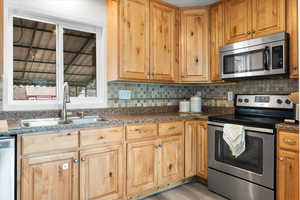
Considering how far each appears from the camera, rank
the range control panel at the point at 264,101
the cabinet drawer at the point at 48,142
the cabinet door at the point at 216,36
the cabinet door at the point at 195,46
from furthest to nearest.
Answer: the cabinet door at the point at 195,46
the cabinet door at the point at 216,36
the range control panel at the point at 264,101
the cabinet drawer at the point at 48,142

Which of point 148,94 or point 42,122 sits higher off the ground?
point 148,94

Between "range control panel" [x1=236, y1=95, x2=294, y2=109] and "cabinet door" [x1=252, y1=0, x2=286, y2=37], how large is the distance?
698 mm

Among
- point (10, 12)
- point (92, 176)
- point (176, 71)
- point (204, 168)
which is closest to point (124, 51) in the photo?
point (176, 71)

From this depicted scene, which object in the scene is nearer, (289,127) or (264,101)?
(289,127)

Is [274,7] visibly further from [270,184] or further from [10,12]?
[10,12]

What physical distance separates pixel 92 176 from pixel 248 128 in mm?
1529

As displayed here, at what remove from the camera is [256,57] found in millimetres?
2131

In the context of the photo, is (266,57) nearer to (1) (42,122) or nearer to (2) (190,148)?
(2) (190,148)

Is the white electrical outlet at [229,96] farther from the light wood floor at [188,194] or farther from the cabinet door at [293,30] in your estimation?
the light wood floor at [188,194]

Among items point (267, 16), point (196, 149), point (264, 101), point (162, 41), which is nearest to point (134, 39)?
point (162, 41)

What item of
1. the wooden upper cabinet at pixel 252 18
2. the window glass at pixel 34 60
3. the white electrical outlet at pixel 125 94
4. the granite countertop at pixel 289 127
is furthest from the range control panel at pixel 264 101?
the window glass at pixel 34 60

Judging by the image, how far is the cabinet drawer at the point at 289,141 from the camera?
5.38 ft

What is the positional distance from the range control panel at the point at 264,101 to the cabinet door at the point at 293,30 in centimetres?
31

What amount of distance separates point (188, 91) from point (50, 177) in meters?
2.32
